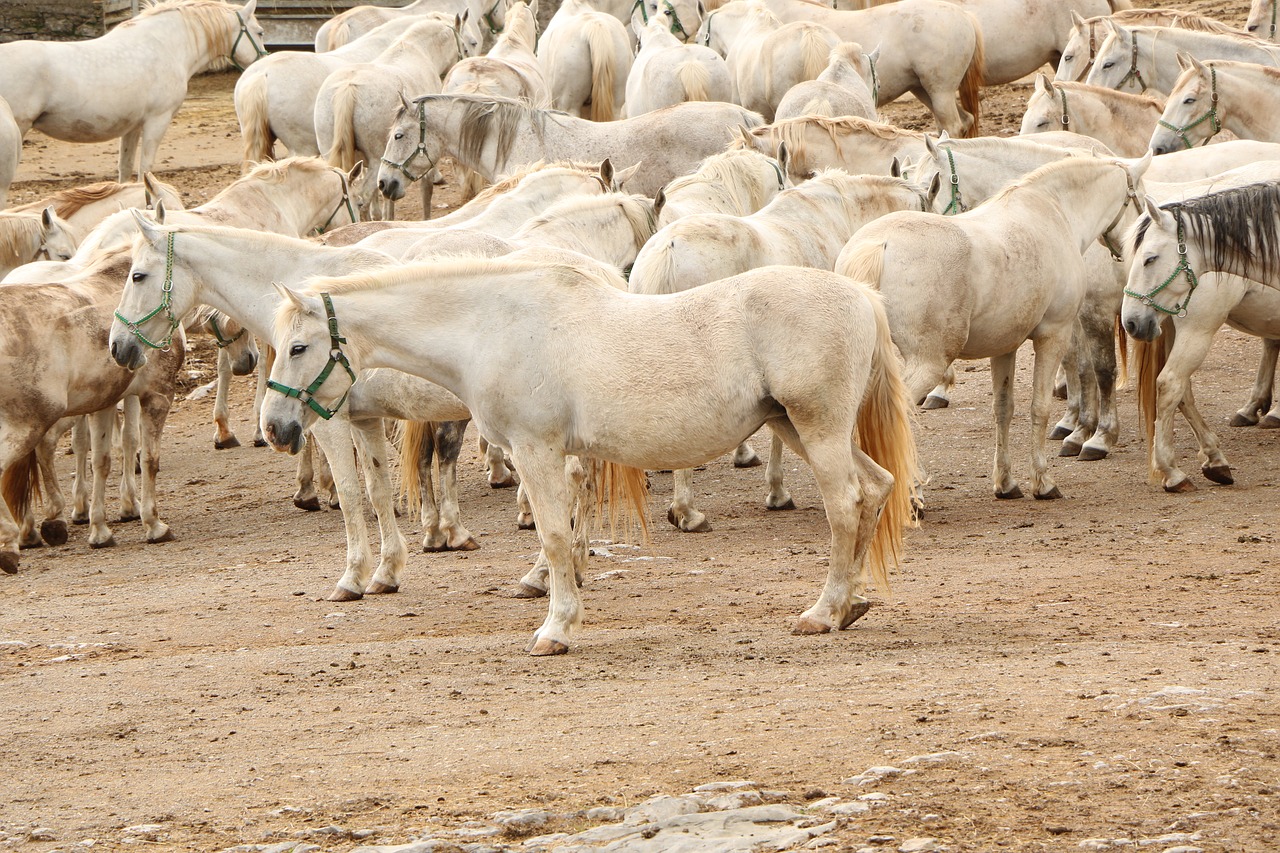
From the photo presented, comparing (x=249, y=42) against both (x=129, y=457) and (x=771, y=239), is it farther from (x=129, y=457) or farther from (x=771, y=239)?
(x=771, y=239)

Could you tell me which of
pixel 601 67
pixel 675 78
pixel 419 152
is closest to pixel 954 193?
pixel 419 152

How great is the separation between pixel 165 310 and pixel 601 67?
31.2 ft

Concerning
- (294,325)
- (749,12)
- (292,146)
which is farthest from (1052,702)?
(749,12)

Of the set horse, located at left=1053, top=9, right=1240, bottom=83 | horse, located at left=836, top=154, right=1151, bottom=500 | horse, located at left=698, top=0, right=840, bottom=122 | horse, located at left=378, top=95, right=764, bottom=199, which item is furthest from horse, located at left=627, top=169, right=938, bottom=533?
horse, located at left=1053, top=9, right=1240, bottom=83

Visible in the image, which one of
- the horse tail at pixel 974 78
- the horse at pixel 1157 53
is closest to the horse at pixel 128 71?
the horse tail at pixel 974 78

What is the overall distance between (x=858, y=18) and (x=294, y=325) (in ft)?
41.7

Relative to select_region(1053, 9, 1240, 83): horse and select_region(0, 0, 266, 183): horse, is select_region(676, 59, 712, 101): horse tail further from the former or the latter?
select_region(0, 0, 266, 183): horse

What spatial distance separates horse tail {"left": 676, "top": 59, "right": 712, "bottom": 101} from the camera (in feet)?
49.0

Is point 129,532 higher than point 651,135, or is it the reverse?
point 651,135

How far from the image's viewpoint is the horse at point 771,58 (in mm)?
15539

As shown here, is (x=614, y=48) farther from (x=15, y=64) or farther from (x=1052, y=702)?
(x=1052, y=702)

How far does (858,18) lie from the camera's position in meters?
17.4

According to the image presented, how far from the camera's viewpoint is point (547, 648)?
6117 millimetres

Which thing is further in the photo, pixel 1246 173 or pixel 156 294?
pixel 1246 173
